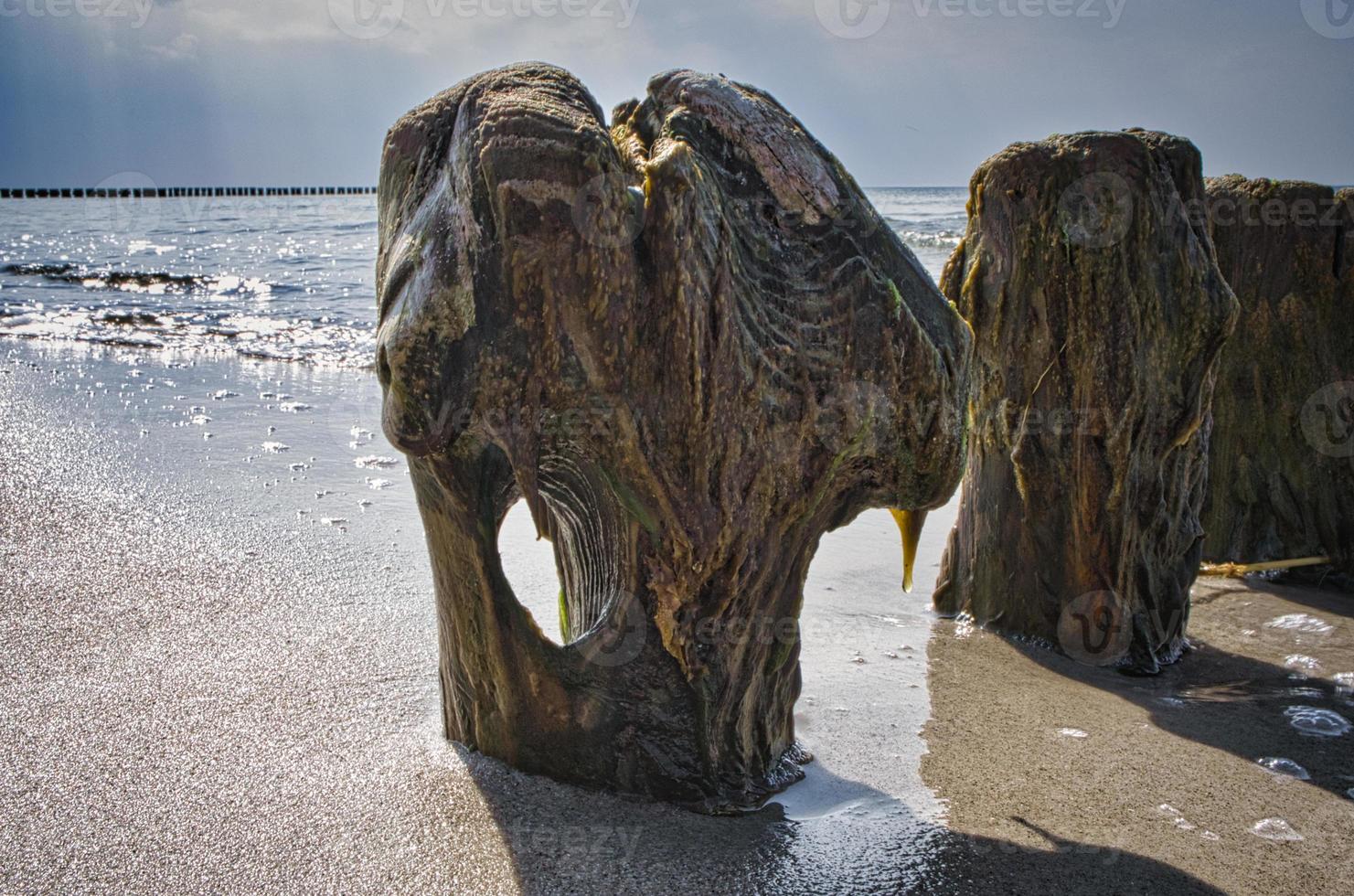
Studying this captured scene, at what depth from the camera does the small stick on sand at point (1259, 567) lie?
15.2 feet

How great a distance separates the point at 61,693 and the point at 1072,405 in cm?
293

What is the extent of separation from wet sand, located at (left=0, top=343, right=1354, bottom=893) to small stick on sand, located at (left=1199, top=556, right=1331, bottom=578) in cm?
19

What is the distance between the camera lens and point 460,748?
2359 millimetres

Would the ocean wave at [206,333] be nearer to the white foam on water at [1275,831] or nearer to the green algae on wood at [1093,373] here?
the green algae on wood at [1093,373]

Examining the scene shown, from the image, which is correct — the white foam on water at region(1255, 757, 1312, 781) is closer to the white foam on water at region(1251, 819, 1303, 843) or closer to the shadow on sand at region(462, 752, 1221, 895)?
the white foam on water at region(1251, 819, 1303, 843)

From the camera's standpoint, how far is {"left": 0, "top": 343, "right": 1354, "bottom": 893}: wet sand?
2.00 metres

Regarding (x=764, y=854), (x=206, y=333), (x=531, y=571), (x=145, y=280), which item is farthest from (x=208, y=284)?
(x=764, y=854)

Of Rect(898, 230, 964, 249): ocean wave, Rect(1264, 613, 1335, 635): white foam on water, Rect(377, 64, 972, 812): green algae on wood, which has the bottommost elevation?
Rect(1264, 613, 1335, 635): white foam on water

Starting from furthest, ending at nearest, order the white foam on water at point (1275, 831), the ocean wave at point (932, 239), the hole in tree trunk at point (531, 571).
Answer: the ocean wave at point (932, 239) < the hole in tree trunk at point (531, 571) < the white foam on water at point (1275, 831)

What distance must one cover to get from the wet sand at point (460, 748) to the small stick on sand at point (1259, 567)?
186 millimetres

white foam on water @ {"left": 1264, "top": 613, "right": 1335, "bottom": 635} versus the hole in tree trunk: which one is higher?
the hole in tree trunk

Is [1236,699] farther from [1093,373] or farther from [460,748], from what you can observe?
[460,748]

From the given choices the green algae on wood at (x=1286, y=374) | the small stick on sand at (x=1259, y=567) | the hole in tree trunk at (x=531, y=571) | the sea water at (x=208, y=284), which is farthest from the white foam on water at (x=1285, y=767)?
the sea water at (x=208, y=284)

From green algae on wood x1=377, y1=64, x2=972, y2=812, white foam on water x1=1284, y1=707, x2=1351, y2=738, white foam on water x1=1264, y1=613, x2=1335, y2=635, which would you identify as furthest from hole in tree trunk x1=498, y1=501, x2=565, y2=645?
white foam on water x1=1264, y1=613, x2=1335, y2=635
